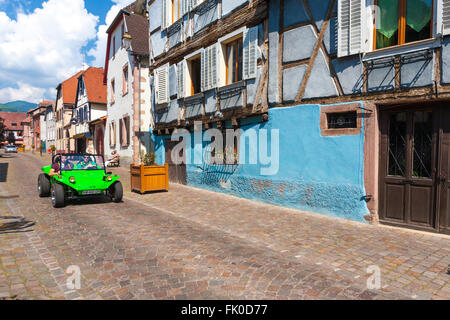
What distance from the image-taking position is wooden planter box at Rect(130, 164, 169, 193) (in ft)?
35.0

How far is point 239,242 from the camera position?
5387 mm

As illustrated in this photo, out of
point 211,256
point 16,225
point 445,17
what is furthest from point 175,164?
point 445,17

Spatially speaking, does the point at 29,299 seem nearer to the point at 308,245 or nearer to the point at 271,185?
the point at 308,245

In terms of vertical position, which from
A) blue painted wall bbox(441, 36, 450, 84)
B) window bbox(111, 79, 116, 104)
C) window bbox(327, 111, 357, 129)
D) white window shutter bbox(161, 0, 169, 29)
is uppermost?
white window shutter bbox(161, 0, 169, 29)

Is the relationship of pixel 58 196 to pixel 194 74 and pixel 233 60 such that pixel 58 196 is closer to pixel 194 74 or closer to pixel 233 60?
pixel 233 60

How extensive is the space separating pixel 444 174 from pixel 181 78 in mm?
9844

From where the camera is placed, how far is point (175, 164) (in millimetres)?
13719

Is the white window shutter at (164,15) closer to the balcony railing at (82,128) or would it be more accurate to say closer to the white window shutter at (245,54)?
the white window shutter at (245,54)

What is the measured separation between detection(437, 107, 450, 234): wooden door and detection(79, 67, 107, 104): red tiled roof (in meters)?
27.7

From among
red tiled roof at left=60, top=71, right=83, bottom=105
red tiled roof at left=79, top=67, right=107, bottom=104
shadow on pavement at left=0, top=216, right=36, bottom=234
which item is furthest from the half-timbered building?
red tiled roof at left=60, top=71, right=83, bottom=105

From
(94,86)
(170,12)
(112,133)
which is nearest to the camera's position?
(170,12)

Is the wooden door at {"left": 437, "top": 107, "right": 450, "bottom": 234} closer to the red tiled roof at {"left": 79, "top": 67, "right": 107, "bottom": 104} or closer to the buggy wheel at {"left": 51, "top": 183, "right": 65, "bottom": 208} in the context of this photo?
the buggy wheel at {"left": 51, "top": 183, "right": 65, "bottom": 208}

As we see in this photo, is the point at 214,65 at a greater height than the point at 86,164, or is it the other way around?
the point at 214,65

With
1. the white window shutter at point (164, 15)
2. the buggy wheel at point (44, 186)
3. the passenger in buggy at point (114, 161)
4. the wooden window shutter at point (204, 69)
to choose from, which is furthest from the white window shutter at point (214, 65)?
the passenger in buggy at point (114, 161)
